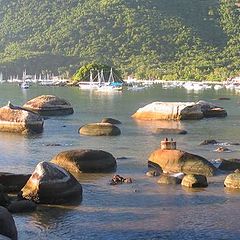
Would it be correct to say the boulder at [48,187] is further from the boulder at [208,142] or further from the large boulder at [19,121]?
the large boulder at [19,121]

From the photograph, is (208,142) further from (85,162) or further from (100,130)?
(85,162)

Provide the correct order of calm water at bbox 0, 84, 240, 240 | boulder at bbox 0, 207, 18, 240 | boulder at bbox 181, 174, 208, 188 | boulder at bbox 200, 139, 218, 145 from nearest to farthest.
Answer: boulder at bbox 0, 207, 18, 240 < calm water at bbox 0, 84, 240, 240 < boulder at bbox 181, 174, 208, 188 < boulder at bbox 200, 139, 218, 145

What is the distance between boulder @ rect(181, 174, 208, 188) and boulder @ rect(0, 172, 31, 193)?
6225 millimetres

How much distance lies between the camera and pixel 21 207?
66.9 ft

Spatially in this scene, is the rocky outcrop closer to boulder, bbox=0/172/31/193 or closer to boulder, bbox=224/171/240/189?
boulder, bbox=224/171/240/189

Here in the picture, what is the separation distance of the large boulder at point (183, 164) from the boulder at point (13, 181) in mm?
6886

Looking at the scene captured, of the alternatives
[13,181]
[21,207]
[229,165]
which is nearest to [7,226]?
[21,207]

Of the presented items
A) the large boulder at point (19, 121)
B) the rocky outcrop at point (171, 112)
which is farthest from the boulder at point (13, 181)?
the rocky outcrop at point (171, 112)

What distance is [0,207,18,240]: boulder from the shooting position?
17.0 meters

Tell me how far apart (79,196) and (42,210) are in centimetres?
223

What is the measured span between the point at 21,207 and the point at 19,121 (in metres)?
24.1

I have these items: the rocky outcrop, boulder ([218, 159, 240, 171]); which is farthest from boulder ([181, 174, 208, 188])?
the rocky outcrop

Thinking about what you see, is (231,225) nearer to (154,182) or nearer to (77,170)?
(154,182)

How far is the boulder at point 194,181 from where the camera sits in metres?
24.3
